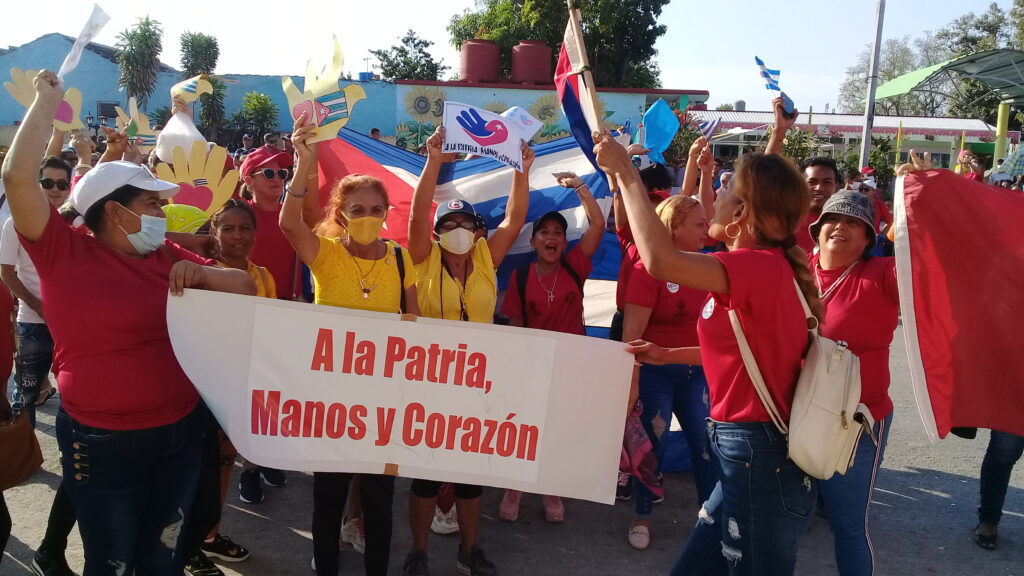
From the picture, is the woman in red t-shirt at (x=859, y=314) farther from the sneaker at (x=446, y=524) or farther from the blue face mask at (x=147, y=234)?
the blue face mask at (x=147, y=234)

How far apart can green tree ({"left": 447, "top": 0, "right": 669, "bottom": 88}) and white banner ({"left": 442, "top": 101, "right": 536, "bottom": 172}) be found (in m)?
34.0

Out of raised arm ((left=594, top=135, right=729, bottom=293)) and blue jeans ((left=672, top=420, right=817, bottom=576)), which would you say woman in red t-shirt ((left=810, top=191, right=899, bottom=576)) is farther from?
raised arm ((left=594, top=135, right=729, bottom=293))

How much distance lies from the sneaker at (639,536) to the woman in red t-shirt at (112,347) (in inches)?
91.1

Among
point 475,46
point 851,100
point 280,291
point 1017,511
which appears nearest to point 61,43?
point 475,46

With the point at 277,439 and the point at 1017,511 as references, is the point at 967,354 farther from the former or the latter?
the point at 277,439

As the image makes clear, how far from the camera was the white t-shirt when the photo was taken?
4.12 meters

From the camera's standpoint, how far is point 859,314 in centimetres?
311

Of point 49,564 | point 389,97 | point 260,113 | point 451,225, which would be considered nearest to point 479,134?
point 451,225

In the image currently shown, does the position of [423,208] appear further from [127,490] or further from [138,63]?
[138,63]

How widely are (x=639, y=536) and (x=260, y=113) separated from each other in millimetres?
32602

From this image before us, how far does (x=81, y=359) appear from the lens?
256 cm

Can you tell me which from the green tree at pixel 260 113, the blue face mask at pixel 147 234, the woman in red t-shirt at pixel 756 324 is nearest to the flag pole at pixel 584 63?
the woman in red t-shirt at pixel 756 324

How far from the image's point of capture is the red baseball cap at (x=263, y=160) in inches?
181

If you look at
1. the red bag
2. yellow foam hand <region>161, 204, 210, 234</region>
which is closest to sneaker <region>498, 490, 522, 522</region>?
yellow foam hand <region>161, 204, 210, 234</region>
